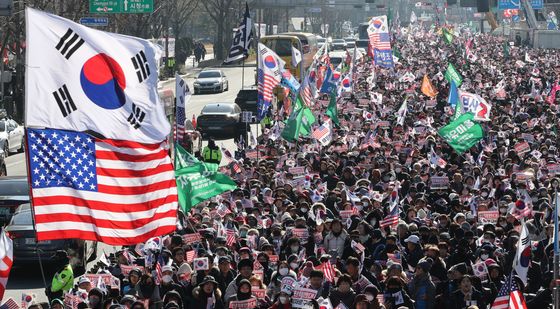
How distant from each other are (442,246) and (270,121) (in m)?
21.2

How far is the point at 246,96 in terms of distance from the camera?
46.6 meters

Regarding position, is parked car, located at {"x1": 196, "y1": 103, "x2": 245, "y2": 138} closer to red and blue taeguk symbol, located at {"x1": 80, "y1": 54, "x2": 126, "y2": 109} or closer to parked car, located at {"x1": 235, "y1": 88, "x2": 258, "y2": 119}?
parked car, located at {"x1": 235, "y1": 88, "x2": 258, "y2": 119}

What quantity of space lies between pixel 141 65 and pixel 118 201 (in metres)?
1.11

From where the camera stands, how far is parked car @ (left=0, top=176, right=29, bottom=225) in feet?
70.0

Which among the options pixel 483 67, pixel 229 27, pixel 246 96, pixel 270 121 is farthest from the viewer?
pixel 229 27

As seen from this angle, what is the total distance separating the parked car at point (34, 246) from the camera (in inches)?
741

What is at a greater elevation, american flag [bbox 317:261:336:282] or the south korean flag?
the south korean flag

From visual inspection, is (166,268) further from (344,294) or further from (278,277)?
(344,294)

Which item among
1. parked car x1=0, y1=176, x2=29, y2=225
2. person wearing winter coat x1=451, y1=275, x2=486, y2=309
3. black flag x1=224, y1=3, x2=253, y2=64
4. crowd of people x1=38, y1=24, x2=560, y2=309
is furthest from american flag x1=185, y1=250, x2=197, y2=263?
black flag x1=224, y1=3, x2=253, y2=64

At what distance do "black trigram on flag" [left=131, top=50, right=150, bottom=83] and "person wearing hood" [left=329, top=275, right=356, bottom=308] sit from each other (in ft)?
10.3

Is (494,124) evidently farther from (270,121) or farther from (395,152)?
(270,121)

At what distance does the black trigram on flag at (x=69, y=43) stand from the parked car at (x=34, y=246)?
8.58 meters

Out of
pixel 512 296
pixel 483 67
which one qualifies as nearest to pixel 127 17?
pixel 483 67

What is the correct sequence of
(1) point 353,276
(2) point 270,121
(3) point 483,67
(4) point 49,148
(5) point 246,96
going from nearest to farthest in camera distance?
(4) point 49,148
(1) point 353,276
(2) point 270,121
(5) point 246,96
(3) point 483,67
